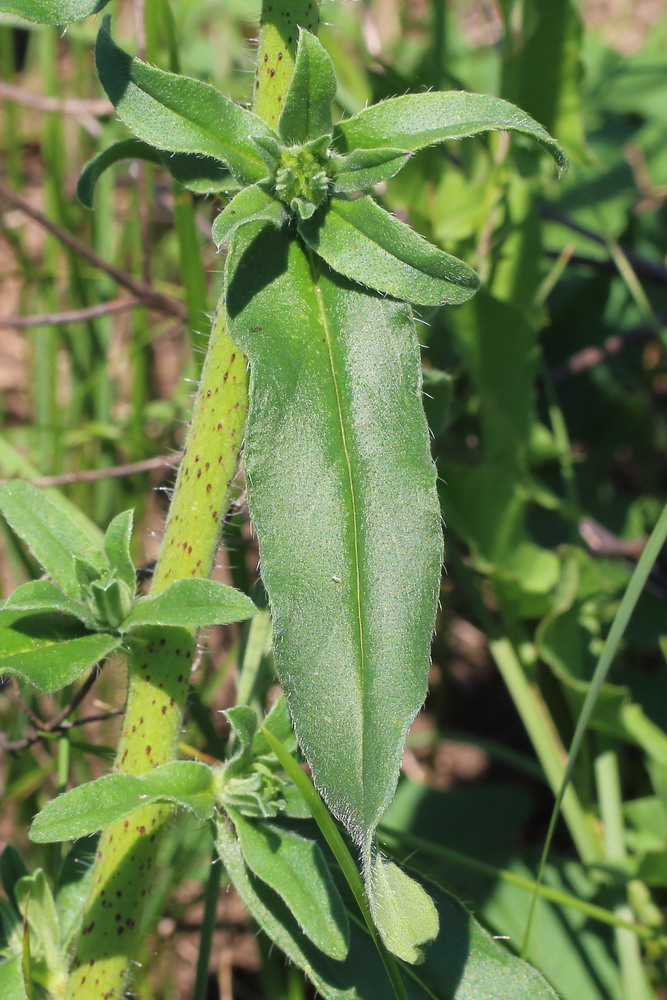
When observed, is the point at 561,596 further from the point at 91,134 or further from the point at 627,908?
the point at 91,134

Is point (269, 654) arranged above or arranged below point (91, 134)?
below

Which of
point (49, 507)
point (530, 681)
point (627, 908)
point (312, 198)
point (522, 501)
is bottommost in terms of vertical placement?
point (627, 908)

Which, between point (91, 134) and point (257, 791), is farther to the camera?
point (91, 134)

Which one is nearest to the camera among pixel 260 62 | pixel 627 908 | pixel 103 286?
pixel 260 62

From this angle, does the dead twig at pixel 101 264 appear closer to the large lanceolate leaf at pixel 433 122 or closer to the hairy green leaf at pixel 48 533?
the hairy green leaf at pixel 48 533

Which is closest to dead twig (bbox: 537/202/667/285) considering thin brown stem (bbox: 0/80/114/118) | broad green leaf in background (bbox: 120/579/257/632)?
thin brown stem (bbox: 0/80/114/118)

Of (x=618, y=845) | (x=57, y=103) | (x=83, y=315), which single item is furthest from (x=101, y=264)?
(x=618, y=845)

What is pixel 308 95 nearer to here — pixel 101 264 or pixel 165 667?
pixel 165 667

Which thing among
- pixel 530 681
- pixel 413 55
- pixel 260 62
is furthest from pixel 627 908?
pixel 413 55
